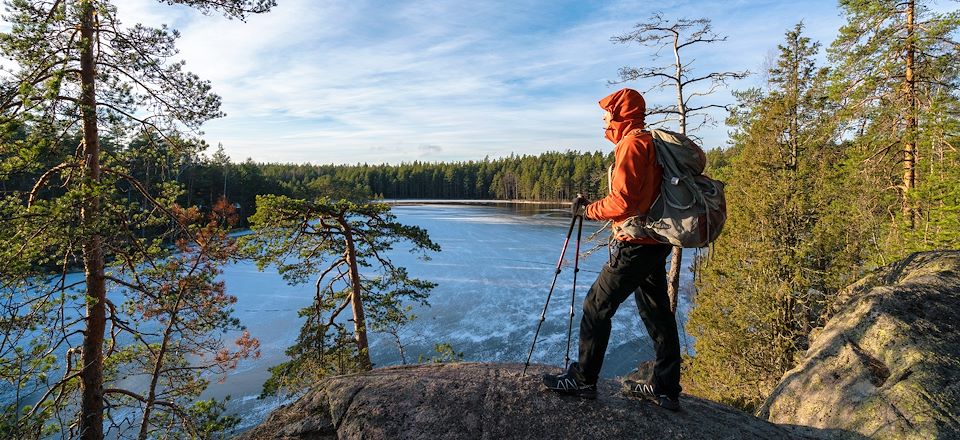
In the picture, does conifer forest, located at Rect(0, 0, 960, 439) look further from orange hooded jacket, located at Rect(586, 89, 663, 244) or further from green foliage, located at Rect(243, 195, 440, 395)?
orange hooded jacket, located at Rect(586, 89, 663, 244)

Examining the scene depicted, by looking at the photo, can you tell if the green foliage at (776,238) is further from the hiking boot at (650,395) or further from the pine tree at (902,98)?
→ the hiking boot at (650,395)

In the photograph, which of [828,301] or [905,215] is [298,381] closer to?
[828,301]

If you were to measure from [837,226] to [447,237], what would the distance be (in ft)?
116

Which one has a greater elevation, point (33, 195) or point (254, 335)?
point (33, 195)

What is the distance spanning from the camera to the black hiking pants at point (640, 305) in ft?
10.7

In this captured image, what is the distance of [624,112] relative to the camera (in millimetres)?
3236

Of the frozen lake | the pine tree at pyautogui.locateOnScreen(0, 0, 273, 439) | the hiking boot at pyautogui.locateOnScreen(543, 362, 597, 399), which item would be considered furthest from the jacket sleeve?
the frozen lake

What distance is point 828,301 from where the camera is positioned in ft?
34.3

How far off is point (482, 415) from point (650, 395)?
4.63 feet

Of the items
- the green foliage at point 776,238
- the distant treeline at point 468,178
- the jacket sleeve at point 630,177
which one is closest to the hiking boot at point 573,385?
the jacket sleeve at point 630,177

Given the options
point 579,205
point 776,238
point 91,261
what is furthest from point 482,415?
point 776,238

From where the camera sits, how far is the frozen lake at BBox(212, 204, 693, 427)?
1596 cm

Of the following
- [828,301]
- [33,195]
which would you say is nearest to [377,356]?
[33,195]

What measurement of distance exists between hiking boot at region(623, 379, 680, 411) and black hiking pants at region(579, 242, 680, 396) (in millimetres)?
39
